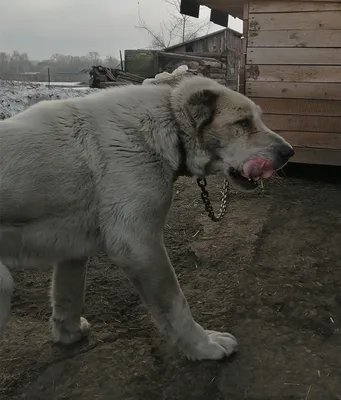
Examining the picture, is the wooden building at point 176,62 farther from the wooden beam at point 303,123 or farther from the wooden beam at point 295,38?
the wooden beam at point 303,123

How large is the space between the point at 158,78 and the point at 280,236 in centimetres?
232

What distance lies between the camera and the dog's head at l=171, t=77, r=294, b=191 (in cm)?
263

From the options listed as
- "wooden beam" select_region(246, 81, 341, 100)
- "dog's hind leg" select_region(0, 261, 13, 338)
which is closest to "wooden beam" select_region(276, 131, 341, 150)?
"wooden beam" select_region(246, 81, 341, 100)

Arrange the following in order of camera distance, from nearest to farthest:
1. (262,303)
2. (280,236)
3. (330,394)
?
(330,394), (262,303), (280,236)

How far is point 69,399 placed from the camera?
2.59 metres

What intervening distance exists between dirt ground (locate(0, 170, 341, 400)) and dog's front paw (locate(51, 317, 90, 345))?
56 millimetres

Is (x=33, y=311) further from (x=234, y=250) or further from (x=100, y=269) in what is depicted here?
(x=234, y=250)

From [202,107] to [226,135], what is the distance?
0.64 feet

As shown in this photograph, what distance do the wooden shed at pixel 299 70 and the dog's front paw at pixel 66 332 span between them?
4399 mm

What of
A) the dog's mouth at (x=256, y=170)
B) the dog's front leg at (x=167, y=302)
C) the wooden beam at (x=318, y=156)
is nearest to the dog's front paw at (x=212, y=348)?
the dog's front leg at (x=167, y=302)

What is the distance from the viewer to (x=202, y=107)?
2.61m

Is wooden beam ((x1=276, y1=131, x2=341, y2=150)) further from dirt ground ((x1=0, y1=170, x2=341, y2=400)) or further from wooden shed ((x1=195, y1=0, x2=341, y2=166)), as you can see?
dirt ground ((x1=0, y1=170, x2=341, y2=400))

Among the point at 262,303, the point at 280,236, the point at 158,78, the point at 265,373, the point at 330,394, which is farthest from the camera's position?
the point at 280,236

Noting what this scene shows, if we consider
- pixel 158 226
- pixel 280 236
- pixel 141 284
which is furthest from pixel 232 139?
pixel 280 236
